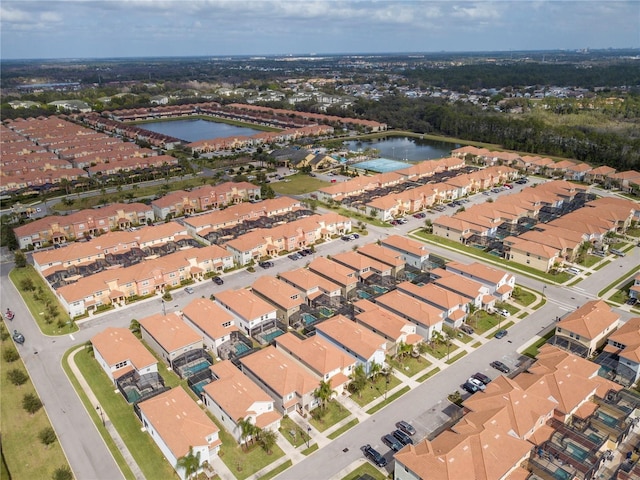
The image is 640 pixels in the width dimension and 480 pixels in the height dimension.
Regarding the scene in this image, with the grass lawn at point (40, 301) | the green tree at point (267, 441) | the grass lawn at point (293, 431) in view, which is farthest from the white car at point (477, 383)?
the grass lawn at point (40, 301)

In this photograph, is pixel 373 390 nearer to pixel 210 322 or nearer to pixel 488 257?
pixel 210 322

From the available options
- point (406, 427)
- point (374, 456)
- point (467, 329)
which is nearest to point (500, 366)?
point (467, 329)

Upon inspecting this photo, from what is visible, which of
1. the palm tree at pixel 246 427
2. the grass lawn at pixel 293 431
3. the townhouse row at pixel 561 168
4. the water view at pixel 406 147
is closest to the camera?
the palm tree at pixel 246 427

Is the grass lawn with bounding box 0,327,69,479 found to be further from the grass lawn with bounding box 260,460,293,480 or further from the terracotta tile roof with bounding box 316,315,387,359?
the terracotta tile roof with bounding box 316,315,387,359

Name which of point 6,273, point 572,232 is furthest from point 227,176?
point 572,232

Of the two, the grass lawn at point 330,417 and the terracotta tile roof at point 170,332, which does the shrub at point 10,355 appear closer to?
the terracotta tile roof at point 170,332
